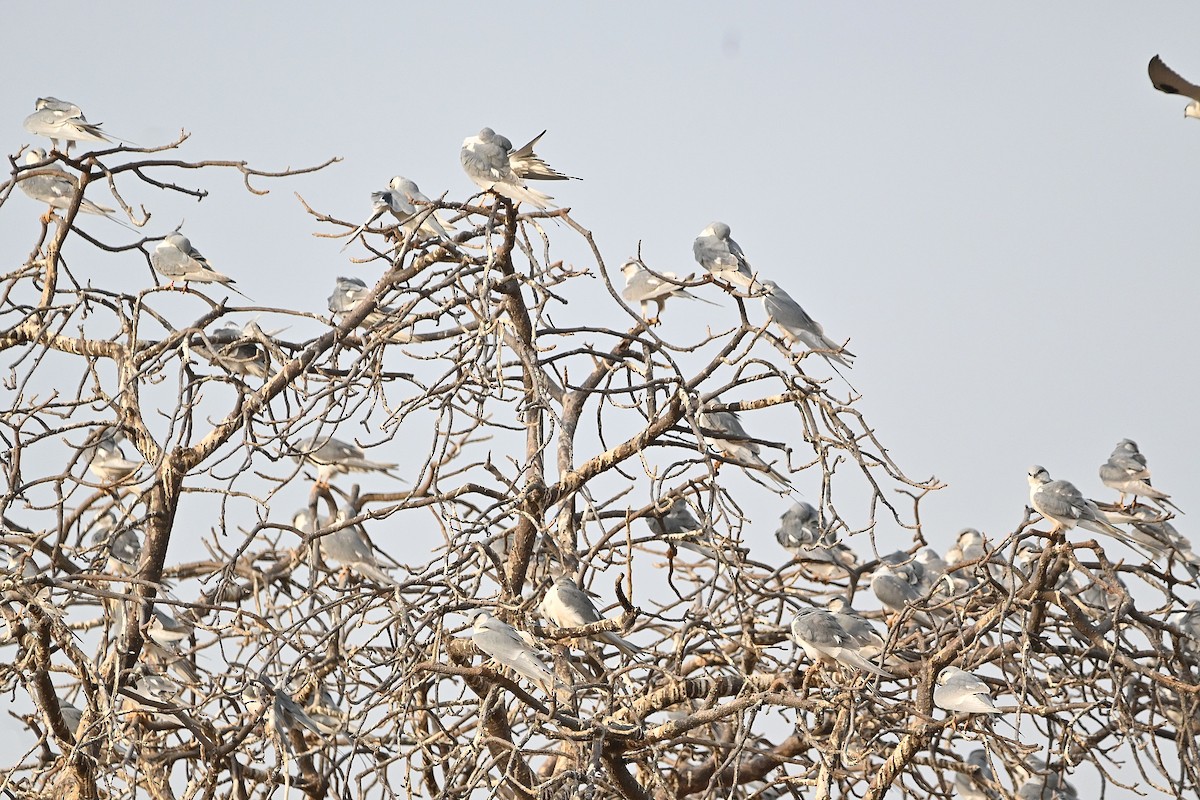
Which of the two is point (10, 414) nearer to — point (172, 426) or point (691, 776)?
point (172, 426)

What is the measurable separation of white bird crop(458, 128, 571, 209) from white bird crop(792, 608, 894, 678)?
1747 millimetres

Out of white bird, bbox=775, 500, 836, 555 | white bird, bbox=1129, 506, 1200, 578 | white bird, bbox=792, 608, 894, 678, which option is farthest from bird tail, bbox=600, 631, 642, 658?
white bird, bbox=775, 500, 836, 555

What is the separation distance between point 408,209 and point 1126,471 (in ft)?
13.4

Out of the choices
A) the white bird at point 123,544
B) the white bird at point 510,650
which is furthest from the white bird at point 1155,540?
the white bird at point 123,544

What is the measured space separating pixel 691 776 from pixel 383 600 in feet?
6.07

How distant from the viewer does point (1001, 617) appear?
13.1ft

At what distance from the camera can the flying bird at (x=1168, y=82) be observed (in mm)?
3674

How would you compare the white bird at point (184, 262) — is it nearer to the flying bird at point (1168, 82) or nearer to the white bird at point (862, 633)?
the white bird at point (862, 633)

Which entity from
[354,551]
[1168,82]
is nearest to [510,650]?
[354,551]

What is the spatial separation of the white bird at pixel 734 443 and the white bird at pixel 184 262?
7.65 feet

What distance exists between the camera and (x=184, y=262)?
6074 millimetres

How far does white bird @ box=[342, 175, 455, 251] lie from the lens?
13.3 ft

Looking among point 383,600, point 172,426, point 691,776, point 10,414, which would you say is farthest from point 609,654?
point 10,414

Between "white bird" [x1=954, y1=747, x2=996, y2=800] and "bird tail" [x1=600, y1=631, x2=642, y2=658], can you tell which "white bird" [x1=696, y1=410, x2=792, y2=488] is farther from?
"white bird" [x1=954, y1=747, x2=996, y2=800]
